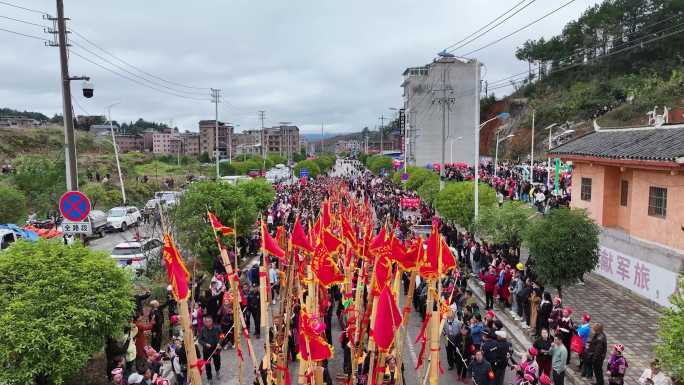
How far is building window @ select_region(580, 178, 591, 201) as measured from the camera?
→ 62.7 feet

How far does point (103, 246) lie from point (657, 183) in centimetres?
2308

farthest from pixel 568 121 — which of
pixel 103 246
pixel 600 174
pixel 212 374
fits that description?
pixel 212 374

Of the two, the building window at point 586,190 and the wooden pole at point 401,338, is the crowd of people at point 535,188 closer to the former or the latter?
the building window at point 586,190

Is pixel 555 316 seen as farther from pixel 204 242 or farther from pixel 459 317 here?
pixel 204 242

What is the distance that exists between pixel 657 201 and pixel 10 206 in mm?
25701

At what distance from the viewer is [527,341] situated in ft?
39.2

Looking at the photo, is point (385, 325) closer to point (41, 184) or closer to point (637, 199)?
point (637, 199)

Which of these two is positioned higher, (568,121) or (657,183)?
(568,121)

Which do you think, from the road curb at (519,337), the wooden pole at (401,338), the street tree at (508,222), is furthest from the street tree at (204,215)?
the wooden pole at (401,338)

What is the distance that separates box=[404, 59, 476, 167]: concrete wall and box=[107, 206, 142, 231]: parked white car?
2038 inches

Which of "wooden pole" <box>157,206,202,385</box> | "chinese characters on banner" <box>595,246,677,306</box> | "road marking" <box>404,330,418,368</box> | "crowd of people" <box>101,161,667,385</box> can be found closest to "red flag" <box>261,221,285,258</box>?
"crowd of people" <box>101,161,667,385</box>

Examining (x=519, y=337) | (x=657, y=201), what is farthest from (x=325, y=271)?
(x=657, y=201)

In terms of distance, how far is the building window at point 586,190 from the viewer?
19125 millimetres

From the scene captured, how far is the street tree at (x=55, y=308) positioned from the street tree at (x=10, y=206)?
17607mm
